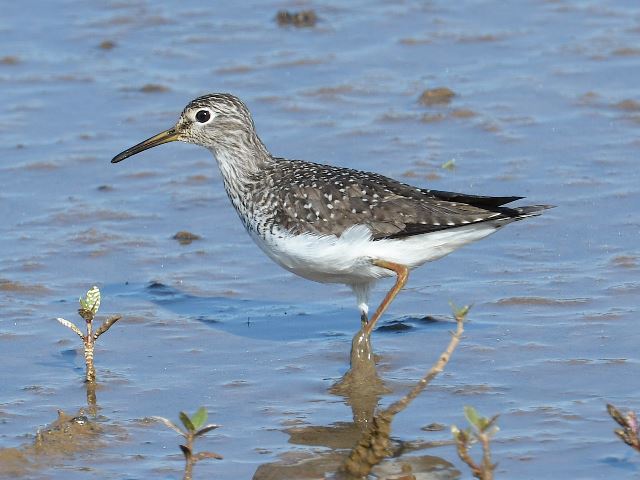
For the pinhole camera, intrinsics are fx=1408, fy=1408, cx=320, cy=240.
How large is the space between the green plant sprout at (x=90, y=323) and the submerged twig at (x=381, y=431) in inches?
78.4

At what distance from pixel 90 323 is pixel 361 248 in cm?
183

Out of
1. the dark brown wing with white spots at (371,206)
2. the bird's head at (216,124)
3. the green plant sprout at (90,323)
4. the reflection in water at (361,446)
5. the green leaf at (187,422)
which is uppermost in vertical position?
the bird's head at (216,124)

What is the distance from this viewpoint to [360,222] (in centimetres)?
934

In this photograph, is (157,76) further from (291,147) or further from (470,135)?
(470,135)

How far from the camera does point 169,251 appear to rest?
11.4 m

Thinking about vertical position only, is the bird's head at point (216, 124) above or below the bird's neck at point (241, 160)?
above

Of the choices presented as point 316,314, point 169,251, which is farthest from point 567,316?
point 169,251

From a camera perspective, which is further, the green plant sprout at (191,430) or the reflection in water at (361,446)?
the reflection in water at (361,446)

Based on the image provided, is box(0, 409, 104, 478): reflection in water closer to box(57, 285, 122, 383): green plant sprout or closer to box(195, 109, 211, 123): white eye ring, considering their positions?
box(57, 285, 122, 383): green plant sprout

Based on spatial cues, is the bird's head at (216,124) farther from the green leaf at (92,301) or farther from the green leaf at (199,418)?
the green leaf at (199,418)

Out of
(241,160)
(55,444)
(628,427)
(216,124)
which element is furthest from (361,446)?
(216,124)

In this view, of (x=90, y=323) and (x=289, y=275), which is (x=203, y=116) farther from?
(x=90, y=323)

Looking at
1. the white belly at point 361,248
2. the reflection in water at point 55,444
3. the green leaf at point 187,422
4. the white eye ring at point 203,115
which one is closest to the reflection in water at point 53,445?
the reflection in water at point 55,444

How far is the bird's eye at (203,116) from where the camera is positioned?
34.6ft
